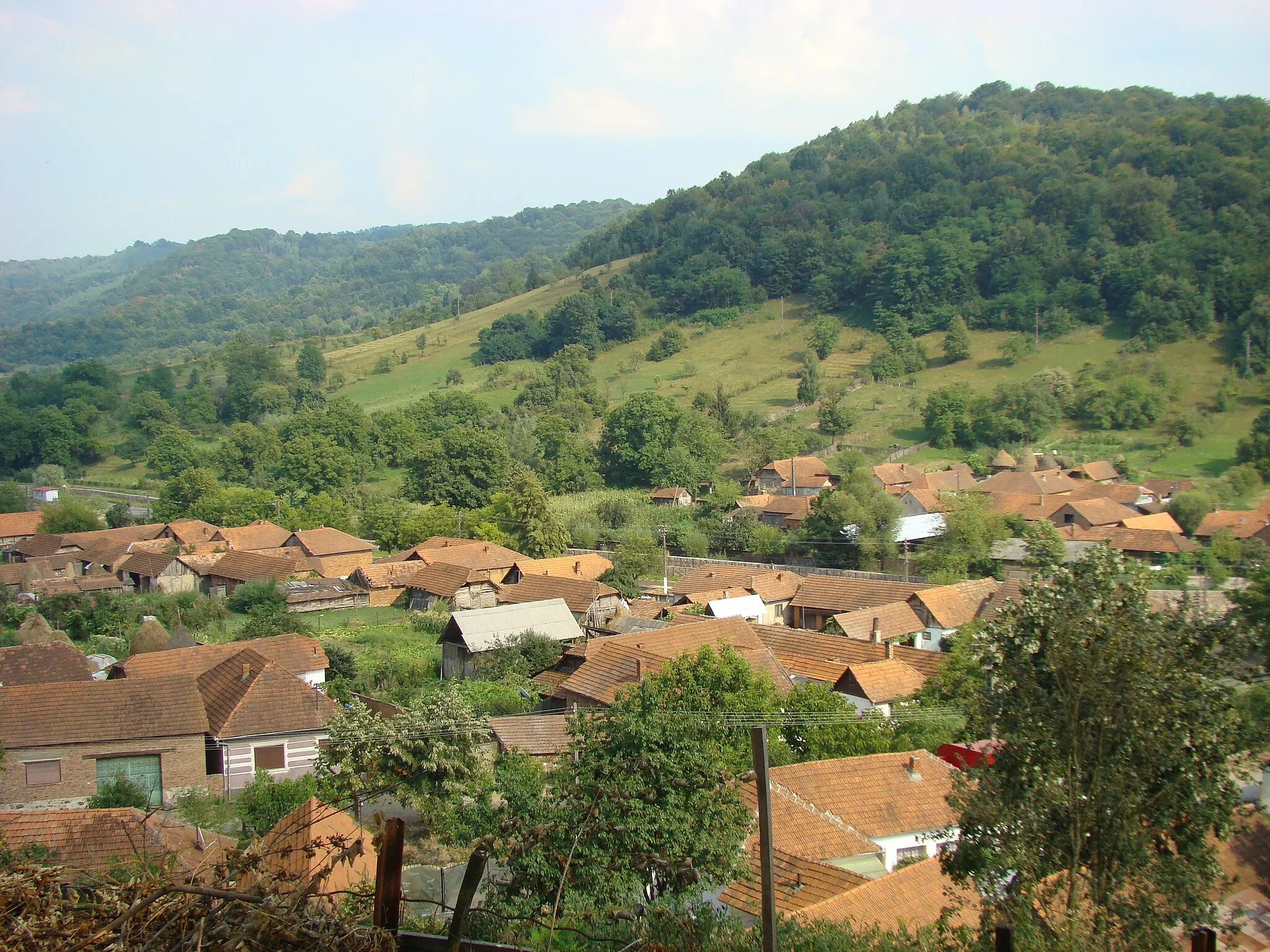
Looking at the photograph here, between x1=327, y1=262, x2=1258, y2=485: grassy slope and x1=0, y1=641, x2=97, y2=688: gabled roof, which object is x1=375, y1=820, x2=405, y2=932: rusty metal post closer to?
x1=0, y1=641, x2=97, y2=688: gabled roof

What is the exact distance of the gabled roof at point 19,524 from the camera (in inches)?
1578

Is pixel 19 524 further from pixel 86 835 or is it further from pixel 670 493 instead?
pixel 86 835

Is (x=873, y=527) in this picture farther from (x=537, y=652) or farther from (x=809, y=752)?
(x=809, y=752)

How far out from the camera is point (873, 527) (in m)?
32.0

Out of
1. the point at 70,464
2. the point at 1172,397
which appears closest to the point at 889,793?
the point at 1172,397

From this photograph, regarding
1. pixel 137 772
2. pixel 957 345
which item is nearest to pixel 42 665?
pixel 137 772

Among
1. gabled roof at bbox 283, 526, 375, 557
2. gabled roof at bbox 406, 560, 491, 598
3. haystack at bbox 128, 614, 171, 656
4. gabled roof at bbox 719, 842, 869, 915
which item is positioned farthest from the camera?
gabled roof at bbox 283, 526, 375, 557

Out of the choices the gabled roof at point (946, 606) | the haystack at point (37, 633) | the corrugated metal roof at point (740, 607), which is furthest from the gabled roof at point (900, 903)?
the haystack at point (37, 633)

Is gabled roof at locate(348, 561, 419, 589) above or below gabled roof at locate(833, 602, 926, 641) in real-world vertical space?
below

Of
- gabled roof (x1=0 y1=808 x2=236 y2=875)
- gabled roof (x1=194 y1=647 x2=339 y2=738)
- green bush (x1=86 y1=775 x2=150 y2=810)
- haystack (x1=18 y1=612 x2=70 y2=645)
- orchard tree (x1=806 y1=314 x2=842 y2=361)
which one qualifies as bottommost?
haystack (x1=18 y1=612 x2=70 y2=645)

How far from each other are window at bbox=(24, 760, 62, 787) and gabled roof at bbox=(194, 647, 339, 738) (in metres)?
2.11

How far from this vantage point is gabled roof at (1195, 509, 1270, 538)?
3044 centimetres

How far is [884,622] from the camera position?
2264 centimetres

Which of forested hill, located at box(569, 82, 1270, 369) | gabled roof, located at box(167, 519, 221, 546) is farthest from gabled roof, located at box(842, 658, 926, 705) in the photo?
forested hill, located at box(569, 82, 1270, 369)
